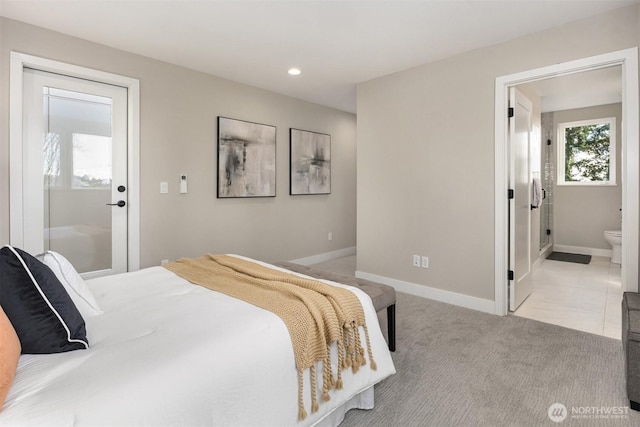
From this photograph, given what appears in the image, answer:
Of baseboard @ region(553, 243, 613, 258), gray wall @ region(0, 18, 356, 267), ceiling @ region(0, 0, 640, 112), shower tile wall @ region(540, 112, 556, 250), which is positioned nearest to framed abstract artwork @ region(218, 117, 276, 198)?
gray wall @ region(0, 18, 356, 267)

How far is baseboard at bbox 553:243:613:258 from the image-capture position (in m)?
5.46

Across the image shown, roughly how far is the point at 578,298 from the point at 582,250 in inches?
110

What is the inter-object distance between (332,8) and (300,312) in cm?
209

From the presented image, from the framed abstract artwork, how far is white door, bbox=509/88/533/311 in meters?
2.73

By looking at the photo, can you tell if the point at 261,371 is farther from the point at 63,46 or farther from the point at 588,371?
the point at 63,46

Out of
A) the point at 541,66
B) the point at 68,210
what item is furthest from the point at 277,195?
the point at 541,66

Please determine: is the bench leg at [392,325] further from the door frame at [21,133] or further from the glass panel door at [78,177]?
the glass panel door at [78,177]

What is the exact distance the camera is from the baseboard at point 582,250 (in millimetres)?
5465

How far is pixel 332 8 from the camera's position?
2.42m

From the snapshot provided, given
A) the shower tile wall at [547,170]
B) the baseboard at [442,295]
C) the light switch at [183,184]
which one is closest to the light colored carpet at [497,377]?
the baseboard at [442,295]

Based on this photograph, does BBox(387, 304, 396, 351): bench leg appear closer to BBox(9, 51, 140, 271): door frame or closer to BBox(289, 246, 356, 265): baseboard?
BBox(9, 51, 140, 271): door frame

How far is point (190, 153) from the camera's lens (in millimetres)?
3682

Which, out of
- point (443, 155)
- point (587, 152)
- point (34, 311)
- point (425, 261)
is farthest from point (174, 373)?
point (587, 152)

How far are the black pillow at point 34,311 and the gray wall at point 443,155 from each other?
3.05m
